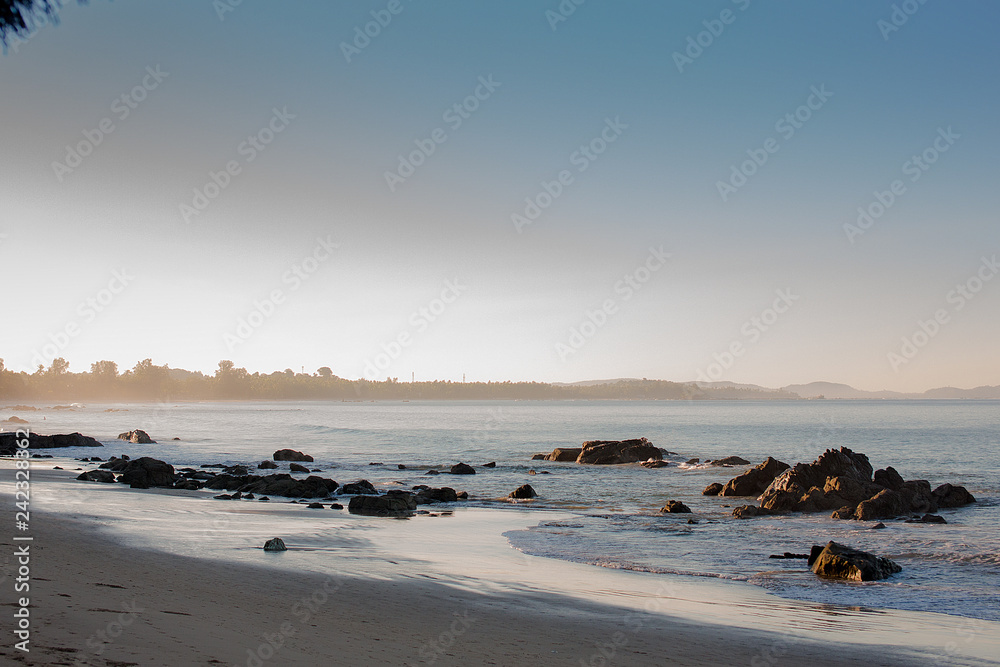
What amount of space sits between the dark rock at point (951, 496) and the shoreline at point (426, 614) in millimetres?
17474

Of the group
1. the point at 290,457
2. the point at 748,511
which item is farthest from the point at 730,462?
the point at 290,457

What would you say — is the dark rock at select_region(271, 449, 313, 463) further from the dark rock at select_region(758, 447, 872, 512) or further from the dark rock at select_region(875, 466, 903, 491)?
the dark rock at select_region(875, 466, 903, 491)

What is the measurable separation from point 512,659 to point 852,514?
2052 cm

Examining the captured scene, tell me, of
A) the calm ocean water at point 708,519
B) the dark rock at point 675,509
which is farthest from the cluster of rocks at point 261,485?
the dark rock at point 675,509

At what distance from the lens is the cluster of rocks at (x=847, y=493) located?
2438cm

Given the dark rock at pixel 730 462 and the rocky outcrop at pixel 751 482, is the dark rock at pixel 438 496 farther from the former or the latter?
the dark rock at pixel 730 462

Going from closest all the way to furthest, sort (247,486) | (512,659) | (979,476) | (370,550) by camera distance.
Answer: (512,659) < (370,550) < (247,486) < (979,476)

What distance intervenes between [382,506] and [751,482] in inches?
702

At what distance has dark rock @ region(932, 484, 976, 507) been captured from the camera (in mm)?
26578

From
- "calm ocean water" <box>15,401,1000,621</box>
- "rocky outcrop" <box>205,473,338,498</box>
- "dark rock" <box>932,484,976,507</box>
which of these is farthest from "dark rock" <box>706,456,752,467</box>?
"rocky outcrop" <box>205,473,338,498</box>

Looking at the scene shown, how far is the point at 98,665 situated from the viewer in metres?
6.26

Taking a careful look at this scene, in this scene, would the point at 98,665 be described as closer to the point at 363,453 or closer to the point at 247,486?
the point at 247,486

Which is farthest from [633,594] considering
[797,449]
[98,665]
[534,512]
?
[797,449]

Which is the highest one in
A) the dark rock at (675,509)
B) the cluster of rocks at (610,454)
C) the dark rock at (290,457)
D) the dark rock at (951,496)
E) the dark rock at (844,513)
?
the dark rock at (951,496)
